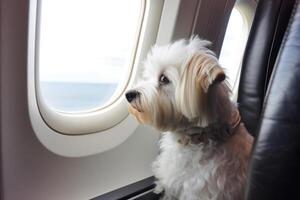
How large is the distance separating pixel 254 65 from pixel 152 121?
0.43m

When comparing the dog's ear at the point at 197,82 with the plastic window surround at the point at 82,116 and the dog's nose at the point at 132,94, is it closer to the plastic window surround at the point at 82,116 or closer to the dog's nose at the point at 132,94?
the dog's nose at the point at 132,94

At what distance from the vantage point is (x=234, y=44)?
217 cm

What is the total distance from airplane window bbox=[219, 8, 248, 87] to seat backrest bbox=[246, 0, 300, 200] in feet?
3.77

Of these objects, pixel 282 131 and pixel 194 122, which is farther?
pixel 194 122

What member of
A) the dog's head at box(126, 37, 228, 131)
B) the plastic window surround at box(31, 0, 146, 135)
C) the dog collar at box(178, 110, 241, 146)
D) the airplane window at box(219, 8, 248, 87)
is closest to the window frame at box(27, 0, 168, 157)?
the plastic window surround at box(31, 0, 146, 135)

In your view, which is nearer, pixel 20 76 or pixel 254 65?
pixel 20 76

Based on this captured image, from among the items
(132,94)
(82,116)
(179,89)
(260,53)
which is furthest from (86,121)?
(260,53)

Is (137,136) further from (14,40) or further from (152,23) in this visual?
(14,40)

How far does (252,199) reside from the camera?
34.4 inches

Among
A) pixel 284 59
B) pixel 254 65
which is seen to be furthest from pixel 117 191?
pixel 284 59

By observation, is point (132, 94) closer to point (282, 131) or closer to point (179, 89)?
point (179, 89)

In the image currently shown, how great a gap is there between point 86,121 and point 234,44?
116cm

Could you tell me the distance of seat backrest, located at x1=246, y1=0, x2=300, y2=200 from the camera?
799 mm

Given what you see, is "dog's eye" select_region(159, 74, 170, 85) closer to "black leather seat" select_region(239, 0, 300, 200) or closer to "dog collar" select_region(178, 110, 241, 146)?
"dog collar" select_region(178, 110, 241, 146)
